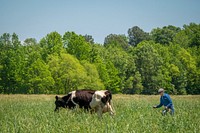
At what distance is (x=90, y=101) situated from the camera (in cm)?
1566

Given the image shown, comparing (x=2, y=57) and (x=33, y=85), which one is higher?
(x=2, y=57)

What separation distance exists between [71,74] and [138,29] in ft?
222

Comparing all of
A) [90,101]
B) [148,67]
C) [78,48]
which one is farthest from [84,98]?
[148,67]

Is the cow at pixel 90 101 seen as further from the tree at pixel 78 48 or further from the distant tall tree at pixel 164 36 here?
the distant tall tree at pixel 164 36

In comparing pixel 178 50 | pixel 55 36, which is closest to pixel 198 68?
pixel 178 50

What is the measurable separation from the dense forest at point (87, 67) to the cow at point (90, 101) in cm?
3687

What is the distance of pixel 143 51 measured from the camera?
7375cm

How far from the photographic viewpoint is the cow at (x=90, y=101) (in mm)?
14930

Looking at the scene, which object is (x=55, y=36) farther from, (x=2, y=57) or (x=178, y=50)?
(x=178, y=50)

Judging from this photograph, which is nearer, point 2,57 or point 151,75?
point 2,57

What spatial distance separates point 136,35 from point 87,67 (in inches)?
2429

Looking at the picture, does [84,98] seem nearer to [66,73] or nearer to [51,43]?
[66,73]

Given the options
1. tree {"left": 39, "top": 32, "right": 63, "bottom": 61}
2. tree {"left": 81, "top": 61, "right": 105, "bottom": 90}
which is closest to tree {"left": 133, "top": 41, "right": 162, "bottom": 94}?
tree {"left": 81, "top": 61, "right": 105, "bottom": 90}

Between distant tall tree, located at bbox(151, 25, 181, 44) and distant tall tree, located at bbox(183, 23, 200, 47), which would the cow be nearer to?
distant tall tree, located at bbox(183, 23, 200, 47)
